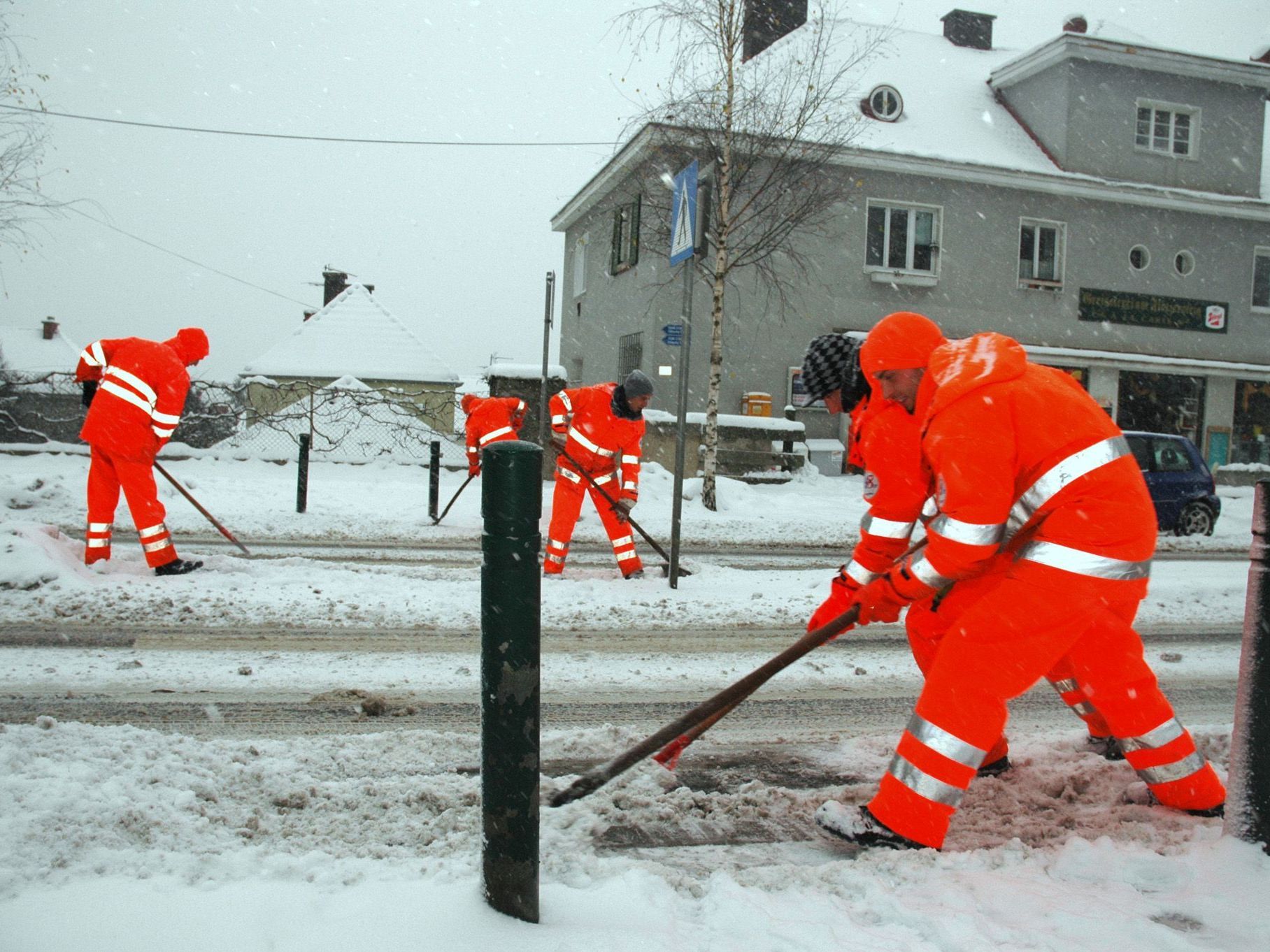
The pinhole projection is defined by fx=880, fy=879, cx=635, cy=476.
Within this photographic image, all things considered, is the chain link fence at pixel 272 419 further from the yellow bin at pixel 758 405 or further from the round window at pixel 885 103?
the round window at pixel 885 103

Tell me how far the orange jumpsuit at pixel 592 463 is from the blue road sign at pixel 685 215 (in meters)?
1.30

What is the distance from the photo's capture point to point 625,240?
21156mm

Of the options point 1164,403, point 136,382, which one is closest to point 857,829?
point 136,382

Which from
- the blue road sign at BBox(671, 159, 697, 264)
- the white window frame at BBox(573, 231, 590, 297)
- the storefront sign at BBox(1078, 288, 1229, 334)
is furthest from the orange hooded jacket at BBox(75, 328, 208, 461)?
the storefront sign at BBox(1078, 288, 1229, 334)

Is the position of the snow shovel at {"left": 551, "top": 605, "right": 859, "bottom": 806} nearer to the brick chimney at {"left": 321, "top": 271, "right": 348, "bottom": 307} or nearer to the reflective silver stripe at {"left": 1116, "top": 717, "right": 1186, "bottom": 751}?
the reflective silver stripe at {"left": 1116, "top": 717, "right": 1186, "bottom": 751}

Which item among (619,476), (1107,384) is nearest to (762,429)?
(619,476)

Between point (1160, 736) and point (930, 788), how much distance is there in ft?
2.80

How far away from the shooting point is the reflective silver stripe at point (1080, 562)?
8.20 ft

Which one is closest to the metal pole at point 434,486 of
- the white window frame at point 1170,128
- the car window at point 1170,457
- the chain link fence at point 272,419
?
the chain link fence at point 272,419

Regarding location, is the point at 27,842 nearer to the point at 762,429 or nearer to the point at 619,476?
the point at 619,476

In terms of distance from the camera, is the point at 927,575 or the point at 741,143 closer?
the point at 927,575

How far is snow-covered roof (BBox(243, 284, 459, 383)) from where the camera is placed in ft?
85.9

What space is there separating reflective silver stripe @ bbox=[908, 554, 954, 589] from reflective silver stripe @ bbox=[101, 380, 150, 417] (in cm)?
570

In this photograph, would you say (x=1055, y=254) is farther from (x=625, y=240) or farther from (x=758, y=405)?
(x=625, y=240)
